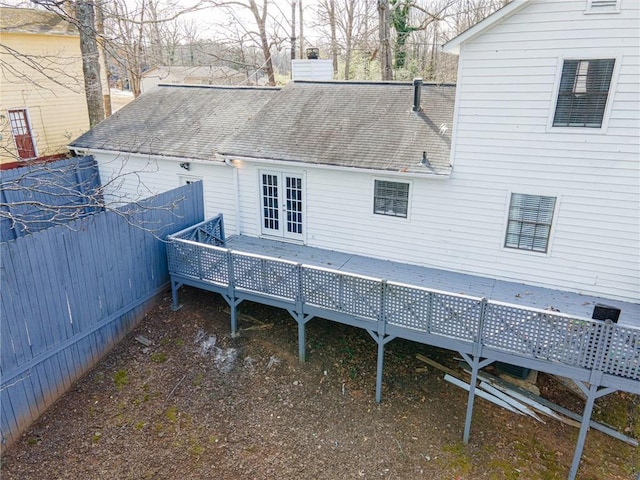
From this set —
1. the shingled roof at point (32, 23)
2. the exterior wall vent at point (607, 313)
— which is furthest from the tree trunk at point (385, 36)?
the exterior wall vent at point (607, 313)

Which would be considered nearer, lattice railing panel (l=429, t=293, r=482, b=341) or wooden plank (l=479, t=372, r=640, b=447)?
lattice railing panel (l=429, t=293, r=482, b=341)

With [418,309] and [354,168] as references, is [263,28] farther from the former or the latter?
[418,309]

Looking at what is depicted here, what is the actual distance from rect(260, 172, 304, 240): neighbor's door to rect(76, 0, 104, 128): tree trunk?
9058 mm

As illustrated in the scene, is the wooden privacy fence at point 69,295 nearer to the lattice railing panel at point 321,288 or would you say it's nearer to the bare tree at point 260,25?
the lattice railing panel at point 321,288

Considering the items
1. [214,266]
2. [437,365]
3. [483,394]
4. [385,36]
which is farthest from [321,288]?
[385,36]

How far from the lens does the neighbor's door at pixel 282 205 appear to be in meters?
10.4

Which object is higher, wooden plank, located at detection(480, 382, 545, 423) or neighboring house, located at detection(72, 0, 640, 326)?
neighboring house, located at detection(72, 0, 640, 326)

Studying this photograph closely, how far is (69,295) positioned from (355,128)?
6939 millimetres

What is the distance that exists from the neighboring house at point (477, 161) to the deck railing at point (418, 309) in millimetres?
1958

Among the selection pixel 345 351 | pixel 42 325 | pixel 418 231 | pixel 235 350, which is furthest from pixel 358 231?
pixel 42 325

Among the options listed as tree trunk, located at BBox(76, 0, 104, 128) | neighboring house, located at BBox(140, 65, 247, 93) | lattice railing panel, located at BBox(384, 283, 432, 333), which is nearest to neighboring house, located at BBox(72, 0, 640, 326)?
lattice railing panel, located at BBox(384, 283, 432, 333)

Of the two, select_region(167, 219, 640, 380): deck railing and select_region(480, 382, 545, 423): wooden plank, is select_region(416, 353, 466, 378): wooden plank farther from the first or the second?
select_region(167, 219, 640, 380): deck railing

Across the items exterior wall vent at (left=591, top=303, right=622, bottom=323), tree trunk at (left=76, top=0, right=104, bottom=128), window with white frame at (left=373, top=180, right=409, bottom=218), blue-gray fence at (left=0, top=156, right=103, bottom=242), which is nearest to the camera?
exterior wall vent at (left=591, top=303, right=622, bottom=323)

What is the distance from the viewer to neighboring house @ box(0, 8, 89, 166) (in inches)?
615
